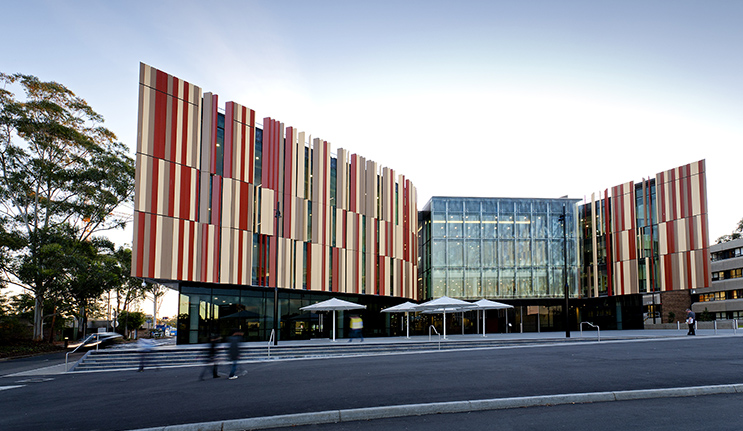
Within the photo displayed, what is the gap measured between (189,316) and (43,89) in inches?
911

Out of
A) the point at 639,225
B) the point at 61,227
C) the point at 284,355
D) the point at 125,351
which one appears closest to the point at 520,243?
the point at 639,225

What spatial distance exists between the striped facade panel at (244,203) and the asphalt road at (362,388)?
1211 centimetres

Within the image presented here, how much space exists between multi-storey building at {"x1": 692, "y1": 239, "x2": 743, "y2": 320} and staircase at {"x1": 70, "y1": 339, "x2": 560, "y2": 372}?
62.2m

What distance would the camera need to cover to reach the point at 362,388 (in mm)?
11289

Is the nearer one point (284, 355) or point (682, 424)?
point (682, 424)

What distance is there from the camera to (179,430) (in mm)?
8016

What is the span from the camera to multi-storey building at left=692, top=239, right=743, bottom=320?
7293 centimetres

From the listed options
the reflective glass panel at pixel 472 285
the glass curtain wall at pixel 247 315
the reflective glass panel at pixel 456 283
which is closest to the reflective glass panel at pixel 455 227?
the reflective glass panel at pixel 456 283

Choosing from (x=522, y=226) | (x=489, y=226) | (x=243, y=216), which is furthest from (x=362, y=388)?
(x=522, y=226)

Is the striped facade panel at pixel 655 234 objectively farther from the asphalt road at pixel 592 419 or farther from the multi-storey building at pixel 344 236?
the asphalt road at pixel 592 419

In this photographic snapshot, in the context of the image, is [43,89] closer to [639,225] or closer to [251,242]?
[251,242]

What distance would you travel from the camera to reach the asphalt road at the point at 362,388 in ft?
29.5

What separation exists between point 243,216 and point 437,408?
2441 centimetres

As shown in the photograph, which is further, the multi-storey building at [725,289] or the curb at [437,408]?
the multi-storey building at [725,289]
